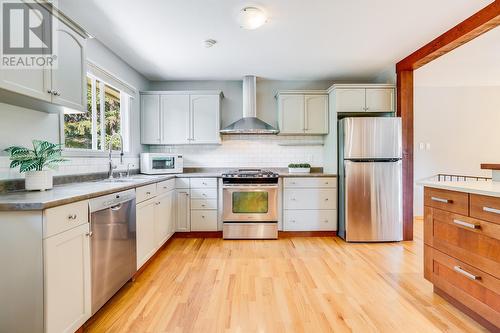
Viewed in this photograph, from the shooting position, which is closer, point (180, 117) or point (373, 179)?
point (373, 179)

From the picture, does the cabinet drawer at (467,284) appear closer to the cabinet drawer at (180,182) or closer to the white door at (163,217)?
the white door at (163,217)

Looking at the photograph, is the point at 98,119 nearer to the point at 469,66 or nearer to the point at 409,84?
the point at 409,84

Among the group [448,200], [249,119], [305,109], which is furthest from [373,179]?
[249,119]

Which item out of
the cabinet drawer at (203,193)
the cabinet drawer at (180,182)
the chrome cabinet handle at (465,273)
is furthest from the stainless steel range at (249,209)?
the chrome cabinet handle at (465,273)

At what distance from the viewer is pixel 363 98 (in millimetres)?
3748

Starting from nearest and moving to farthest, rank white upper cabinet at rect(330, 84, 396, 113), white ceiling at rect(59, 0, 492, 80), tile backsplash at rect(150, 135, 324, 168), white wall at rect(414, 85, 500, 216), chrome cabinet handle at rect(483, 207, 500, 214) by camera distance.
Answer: chrome cabinet handle at rect(483, 207, 500, 214)
white ceiling at rect(59, 0, 492, 80)
white upper cabinet at rect(330, 84, 396, 113)
tile backsplash at rect(150, 135, 324, 168)
white wall at rect(414, 85, 500, 216)

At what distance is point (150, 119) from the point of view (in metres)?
4.00

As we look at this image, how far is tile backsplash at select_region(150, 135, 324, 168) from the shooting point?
4309mm

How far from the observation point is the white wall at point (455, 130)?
480cm

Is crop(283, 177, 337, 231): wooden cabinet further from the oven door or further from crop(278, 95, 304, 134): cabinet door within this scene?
crop(278, 95, 304, 134): cabinet door

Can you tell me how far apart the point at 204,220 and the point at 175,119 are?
1.61m

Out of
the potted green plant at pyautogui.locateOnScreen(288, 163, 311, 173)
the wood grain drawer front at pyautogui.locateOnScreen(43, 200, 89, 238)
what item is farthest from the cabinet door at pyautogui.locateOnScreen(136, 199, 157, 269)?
the potted green plant at pyautogui.locateOnScreen(288, 163, 311, 173)

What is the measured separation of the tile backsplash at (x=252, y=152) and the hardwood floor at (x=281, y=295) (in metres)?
1.57

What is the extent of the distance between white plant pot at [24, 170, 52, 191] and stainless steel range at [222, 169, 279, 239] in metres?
2.11
